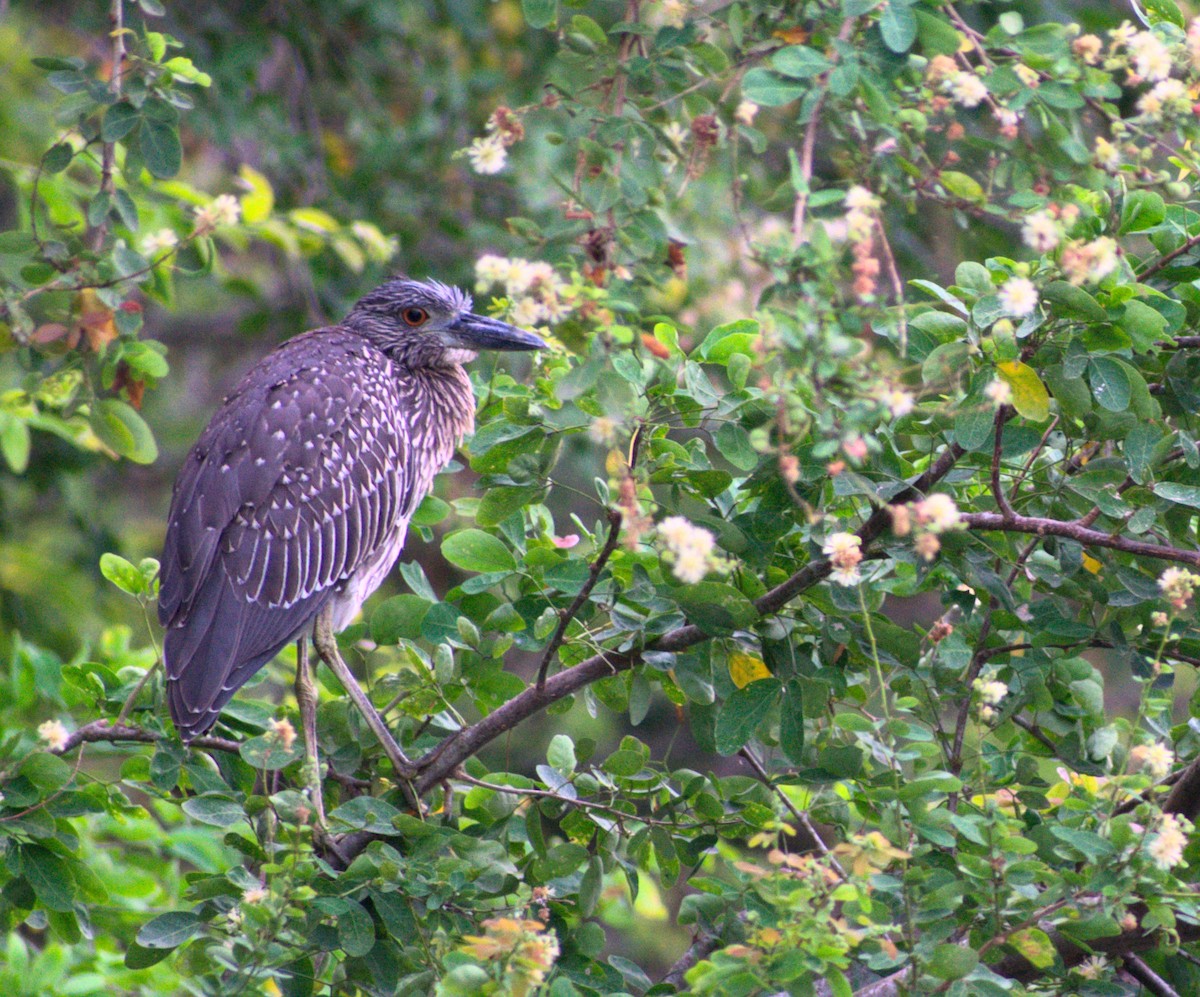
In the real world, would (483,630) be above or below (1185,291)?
below

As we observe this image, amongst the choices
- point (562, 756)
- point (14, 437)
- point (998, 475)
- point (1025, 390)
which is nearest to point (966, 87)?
point (1025, 390)

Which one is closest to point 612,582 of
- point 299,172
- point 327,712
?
point 327,712

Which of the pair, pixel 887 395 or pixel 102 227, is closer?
pixel 887 395

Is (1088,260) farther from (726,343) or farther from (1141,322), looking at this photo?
(726,343)

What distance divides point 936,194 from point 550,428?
29.6 inches

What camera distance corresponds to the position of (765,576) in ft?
8.21

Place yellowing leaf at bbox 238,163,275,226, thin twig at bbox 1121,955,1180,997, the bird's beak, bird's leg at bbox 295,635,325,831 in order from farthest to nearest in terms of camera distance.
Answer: yellowing leaf at bbox 238,163,275,226 → the bird's beak → bird's leg at bbox 295,635,325,831 → thin twig at bbox 1121,955,1180,997

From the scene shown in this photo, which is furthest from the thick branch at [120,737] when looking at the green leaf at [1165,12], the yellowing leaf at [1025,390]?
the green leaf at [1165,12]

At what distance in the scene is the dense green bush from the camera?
1858 mm

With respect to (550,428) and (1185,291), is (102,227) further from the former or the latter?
(1185,291)

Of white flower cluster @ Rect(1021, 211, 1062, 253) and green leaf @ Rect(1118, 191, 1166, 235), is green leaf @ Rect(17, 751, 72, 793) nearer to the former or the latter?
white flower cluster @ Rect(1021, 211, 1062, 253)

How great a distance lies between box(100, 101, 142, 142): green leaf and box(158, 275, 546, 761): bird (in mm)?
953

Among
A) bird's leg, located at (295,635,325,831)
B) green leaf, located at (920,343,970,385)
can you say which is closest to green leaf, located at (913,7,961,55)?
green leaf, located at (920,343,970,385)

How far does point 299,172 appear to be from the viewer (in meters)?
5.97
